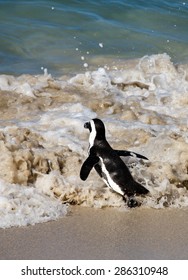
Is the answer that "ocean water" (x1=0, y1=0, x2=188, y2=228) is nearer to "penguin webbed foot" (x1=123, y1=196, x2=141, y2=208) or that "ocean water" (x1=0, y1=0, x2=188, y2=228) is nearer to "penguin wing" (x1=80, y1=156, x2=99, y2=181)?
"penguin webbed foot" (x1=123, y1=196, x2=141, y2=208)

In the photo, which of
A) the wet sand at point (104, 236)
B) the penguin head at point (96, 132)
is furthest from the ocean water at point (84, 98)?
the penguin head at point (96, 132)

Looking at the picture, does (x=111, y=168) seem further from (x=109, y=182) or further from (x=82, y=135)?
(x=82, y=135)

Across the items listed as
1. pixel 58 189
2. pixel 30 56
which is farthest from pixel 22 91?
pixel 58 189

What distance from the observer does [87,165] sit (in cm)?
627

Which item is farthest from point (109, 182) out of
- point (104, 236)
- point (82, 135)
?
point (82, 135)

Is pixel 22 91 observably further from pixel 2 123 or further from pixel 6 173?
pixel 6 173

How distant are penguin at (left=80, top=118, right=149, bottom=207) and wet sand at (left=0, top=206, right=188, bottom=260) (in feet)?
0.58

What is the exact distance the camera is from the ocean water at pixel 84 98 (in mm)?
6301

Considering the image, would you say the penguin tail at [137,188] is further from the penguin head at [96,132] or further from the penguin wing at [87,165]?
the penguin head at [96,132]

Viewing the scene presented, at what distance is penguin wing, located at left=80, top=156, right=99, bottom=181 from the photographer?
6.14 metres

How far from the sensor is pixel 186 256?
17.2 feet

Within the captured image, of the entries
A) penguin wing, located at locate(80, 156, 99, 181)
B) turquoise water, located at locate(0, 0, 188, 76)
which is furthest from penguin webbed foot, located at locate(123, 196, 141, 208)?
turquoise water, located at locate(0, 0, 188, 76)
